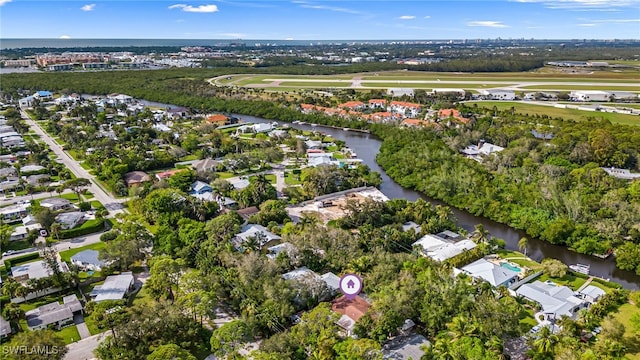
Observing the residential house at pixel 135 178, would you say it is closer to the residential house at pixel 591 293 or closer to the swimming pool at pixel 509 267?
the swimming pool at pixel 509 267

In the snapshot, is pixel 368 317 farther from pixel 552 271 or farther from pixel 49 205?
pixel 49 205

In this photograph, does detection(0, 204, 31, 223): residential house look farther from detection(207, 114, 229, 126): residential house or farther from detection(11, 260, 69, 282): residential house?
detection(207, 114, 229, 126): residential house

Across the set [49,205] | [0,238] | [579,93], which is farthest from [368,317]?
[579,93]

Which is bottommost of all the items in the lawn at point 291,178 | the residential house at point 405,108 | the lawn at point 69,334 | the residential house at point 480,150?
the lawn at point 69,334

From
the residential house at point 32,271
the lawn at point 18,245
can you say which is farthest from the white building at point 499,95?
the residential house at point 32,271

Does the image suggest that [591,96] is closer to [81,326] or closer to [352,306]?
[352,306]

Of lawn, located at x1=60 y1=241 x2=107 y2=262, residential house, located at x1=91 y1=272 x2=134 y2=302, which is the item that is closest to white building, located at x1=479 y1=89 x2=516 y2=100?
lawn, located at x1=60 y1=241 x2=107 y2=262

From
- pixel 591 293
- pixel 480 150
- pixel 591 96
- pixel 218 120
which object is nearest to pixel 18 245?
pixel 591 293
